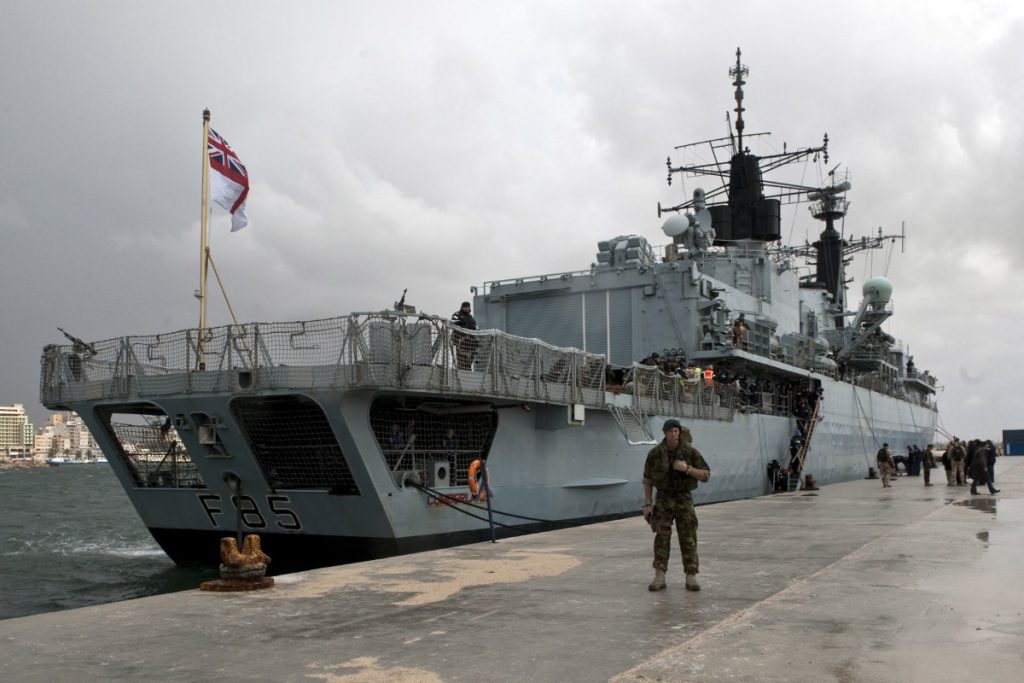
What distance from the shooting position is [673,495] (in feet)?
23.6

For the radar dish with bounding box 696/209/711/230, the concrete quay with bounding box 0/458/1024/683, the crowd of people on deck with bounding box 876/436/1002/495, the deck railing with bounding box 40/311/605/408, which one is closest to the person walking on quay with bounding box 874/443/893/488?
the crowd of people on deck with bounding box 876/436/1002/495

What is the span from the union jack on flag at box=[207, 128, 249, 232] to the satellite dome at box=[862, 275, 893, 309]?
2386 centimetres

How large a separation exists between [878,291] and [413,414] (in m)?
23.8

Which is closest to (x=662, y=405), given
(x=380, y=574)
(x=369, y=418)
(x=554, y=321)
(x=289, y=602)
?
(x=554, y=321)

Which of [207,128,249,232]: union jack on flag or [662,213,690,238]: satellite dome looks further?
[662,213,690,238]: satellite dome

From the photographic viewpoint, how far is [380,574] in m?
8.35

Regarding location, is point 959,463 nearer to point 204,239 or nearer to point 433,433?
point 433,433

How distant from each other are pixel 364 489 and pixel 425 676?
25.7 ft

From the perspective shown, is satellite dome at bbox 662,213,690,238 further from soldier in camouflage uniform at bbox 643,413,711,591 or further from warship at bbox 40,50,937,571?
soldier in camouflage uniform at bbox 643,413,711,591

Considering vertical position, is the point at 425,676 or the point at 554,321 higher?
the point at 554,321

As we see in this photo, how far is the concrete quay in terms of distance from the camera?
4.78m

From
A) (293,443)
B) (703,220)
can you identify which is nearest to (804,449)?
(703,220)

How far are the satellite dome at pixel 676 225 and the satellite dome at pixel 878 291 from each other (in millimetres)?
9850

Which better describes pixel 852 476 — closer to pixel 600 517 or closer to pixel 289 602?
pixel 600 517
